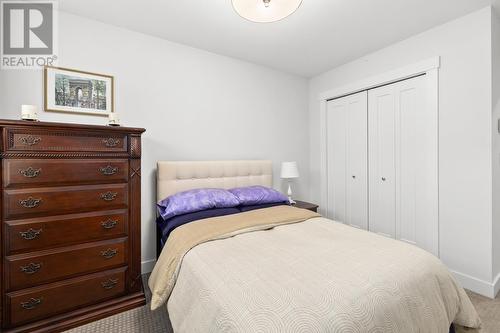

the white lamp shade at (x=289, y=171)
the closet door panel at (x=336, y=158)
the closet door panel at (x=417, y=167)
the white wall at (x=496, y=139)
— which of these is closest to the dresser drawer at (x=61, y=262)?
the white lamp shade at (x=289, y=171)

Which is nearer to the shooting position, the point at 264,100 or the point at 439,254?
the point at 439,254

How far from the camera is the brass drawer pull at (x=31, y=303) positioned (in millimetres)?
1581

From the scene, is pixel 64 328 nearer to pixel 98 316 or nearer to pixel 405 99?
pixel 98 316

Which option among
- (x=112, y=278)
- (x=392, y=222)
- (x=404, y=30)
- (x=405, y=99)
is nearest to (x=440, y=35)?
(x=404, y=30)

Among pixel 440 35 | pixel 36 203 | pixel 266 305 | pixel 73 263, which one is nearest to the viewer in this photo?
pixel 266 305

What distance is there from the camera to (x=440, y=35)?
7.88 feet

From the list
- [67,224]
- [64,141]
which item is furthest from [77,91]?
[67,224]

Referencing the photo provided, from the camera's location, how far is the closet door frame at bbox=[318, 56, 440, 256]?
2438 mm

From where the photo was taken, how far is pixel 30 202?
1591mm

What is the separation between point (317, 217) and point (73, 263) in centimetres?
201

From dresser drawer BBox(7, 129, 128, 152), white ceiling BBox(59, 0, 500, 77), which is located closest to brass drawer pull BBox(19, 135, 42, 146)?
dresser drawer BBox(7, 129, 128, 152)

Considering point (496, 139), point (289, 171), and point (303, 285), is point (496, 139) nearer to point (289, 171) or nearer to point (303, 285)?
point (289, 171)

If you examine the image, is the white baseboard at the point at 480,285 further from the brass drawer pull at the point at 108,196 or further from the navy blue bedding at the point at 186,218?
the brass drawer pull at the point at 108,196

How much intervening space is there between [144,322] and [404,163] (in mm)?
3013
